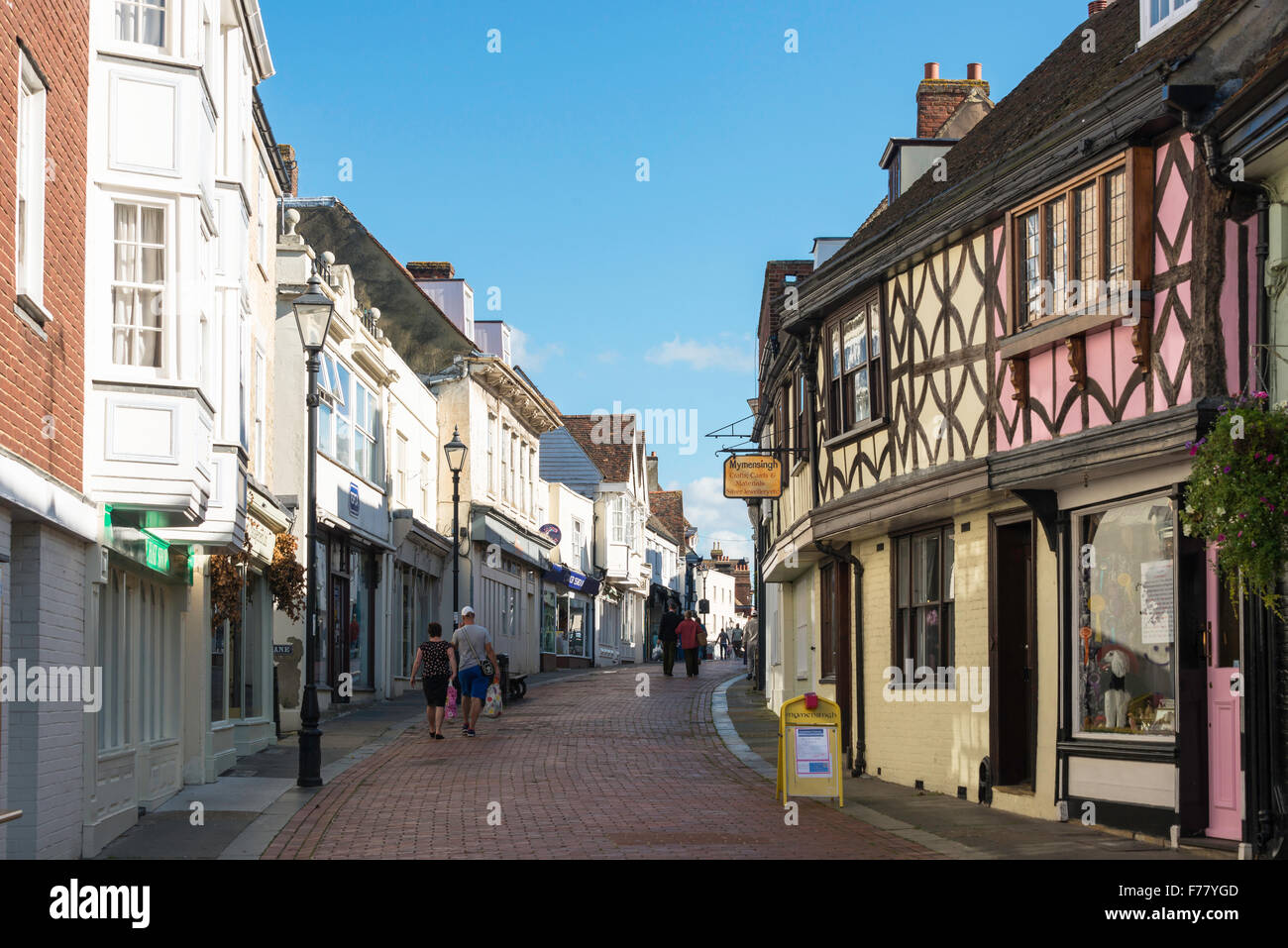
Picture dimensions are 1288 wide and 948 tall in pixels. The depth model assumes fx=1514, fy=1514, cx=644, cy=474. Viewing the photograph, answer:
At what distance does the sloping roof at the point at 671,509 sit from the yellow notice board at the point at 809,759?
73.5 metres

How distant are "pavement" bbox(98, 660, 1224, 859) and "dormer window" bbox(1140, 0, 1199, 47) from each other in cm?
737

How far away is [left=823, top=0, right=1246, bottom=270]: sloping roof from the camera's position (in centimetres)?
1293

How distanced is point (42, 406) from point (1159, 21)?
10546 mm

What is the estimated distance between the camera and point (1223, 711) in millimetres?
11602

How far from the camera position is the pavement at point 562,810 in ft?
38.7

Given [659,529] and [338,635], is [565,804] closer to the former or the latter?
[338,635]

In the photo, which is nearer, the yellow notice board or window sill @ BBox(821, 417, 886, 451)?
the yellow notice board

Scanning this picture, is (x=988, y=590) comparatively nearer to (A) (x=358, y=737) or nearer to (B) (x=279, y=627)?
(A) (x=358, y=737)

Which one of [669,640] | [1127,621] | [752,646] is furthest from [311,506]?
[752,646]

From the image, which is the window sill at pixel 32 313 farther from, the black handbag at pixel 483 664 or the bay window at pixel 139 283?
the black handbag at pixel 483 664

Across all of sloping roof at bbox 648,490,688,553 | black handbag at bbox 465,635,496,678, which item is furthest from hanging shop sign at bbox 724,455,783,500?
sloping roof at bbox 648,490,688,553

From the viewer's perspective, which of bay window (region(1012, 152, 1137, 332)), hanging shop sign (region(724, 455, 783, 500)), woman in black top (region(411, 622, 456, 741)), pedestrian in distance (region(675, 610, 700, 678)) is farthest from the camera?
pedestrian in distance (region(675, 610, 700, 678))

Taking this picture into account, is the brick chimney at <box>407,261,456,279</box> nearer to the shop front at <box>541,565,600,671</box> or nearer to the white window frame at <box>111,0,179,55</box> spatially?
the shop front at <box>541,565,600,671</box>
